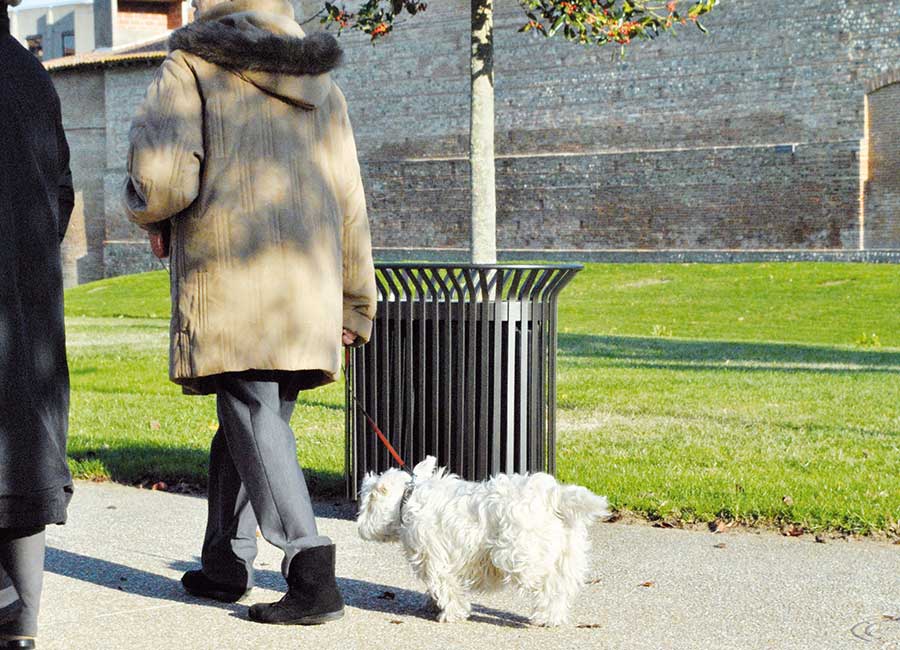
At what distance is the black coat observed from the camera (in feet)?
12.1

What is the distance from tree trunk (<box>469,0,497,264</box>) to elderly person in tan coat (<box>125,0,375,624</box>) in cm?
498

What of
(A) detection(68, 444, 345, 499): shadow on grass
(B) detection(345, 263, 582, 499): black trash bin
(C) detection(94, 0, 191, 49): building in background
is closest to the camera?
(B) detection(345, 263, 582, 499): black trash bin

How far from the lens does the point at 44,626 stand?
14.4 feet

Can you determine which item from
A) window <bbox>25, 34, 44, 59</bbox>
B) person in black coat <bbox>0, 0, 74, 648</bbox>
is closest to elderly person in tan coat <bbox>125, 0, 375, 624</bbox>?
person in black coat <bbox>0, 0, 74, 648</bbox>

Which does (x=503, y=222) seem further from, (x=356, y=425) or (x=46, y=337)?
(x=46, y=337)

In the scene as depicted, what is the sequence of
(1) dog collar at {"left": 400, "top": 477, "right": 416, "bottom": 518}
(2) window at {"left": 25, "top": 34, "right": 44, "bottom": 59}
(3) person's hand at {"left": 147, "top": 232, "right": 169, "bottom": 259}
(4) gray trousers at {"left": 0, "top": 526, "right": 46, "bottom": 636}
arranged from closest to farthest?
(4) gray trousers at {"left": 0, "top": 526, "right": 46, "bottom": 636}, (3) person's hand at {"left": 147, "top": 232, "right": 169, "bottom": 259}, (1) dog collar at {"left": 400, "top": 477, "right": 416, "bottom": 518}, (2) window at {"left": 25, "top": 34, "right": 44, "bottom": 59}

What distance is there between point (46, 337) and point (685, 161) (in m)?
33.8

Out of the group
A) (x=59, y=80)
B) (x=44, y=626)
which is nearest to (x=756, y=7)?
(x=59, y=80)

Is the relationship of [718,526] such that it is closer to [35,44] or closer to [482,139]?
[482,139]

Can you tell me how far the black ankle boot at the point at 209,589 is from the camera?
468cm

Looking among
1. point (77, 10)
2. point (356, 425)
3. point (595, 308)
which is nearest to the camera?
point (356, 425)

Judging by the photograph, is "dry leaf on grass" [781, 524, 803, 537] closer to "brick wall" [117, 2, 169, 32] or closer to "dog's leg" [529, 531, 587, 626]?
"dog's leg" [529, 531, 587, 626]

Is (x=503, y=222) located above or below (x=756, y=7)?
below

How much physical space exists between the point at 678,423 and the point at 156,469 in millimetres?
3994
